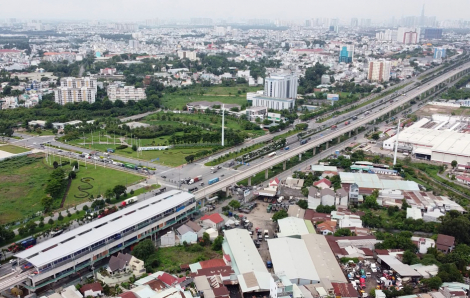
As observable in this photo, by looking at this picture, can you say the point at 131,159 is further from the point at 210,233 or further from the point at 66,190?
the point at 210,233

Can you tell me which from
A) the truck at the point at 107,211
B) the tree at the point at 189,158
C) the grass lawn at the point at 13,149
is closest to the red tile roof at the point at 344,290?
the truck at the point at 107,211

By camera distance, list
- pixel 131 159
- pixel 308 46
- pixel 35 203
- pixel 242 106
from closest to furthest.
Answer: pixel 35 203, pixel 131 159, pixel 242 106, pixel 308 46

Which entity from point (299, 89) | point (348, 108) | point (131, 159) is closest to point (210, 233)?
point (131, 159)

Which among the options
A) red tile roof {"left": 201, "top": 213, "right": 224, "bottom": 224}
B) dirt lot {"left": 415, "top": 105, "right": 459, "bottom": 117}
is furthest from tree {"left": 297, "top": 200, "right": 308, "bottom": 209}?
dirt lot {"left": 415, "top": 105, "right": 459, "bottom": 117}

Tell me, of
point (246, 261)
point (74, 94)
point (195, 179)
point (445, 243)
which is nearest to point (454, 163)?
point (445, 243)

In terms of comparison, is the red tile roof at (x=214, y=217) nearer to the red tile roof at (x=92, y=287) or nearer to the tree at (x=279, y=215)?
the tree at (x=279, y=215)

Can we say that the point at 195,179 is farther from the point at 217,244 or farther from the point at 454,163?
the point at 454,163

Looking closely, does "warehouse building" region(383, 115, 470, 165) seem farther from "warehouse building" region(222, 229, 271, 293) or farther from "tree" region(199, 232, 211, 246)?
"tree" region(199, 232, 211, 246)
